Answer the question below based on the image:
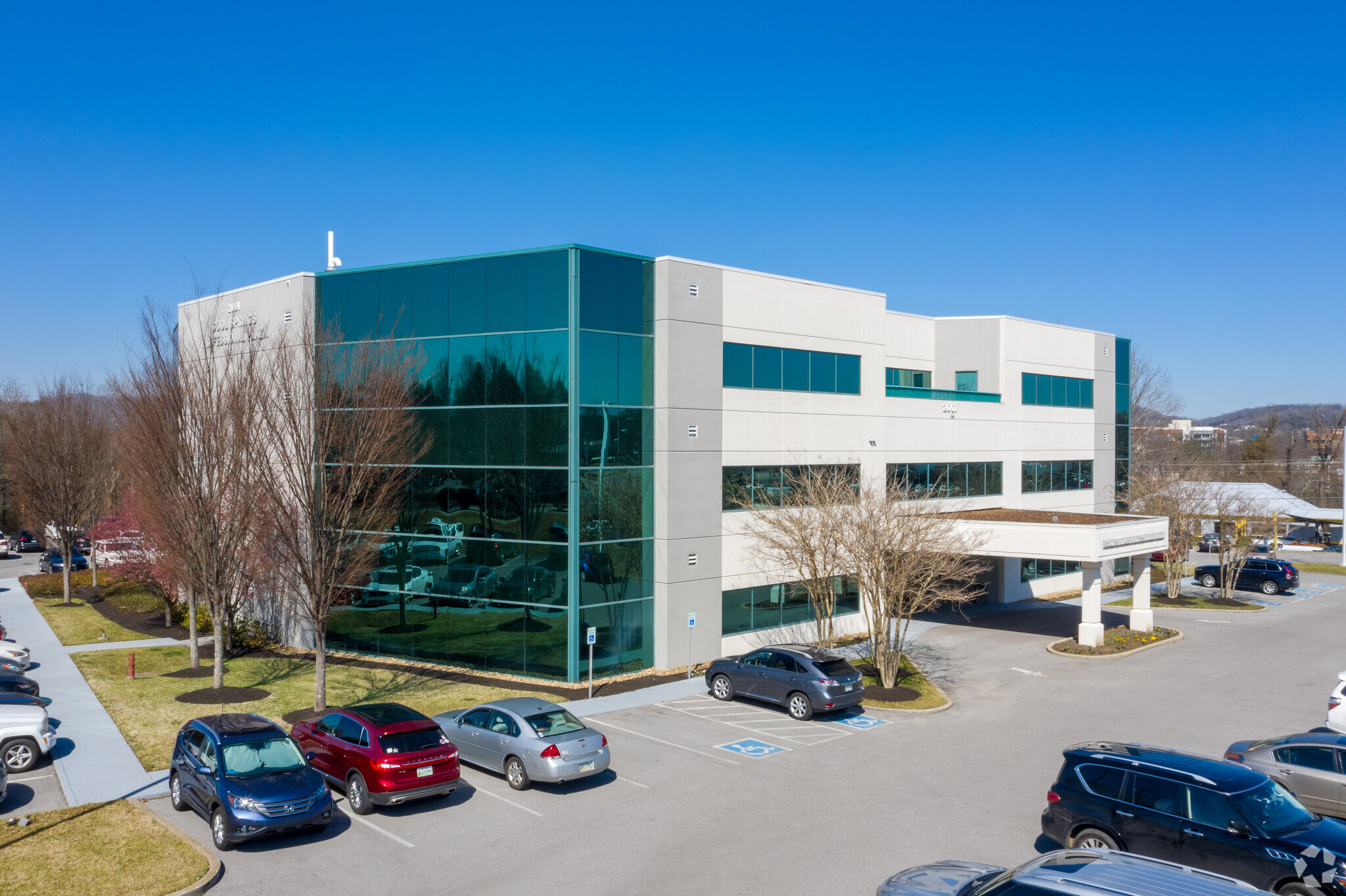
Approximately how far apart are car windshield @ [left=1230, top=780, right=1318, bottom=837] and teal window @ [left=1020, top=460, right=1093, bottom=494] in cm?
2969

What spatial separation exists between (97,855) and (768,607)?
65.0ft

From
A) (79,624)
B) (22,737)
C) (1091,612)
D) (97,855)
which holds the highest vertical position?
(1091,612)

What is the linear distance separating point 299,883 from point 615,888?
4.33 meters

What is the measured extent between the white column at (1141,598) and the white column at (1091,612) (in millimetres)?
3361

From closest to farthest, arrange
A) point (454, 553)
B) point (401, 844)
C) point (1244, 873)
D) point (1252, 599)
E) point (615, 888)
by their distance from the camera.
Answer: point (1244, 873) < point (615, 888) < point (401, 844) < point (454, 553) < point (1252, 599)

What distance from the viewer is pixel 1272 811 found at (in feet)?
38.0

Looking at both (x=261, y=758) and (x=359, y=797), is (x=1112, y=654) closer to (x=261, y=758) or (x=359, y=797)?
(x=359, y=797)

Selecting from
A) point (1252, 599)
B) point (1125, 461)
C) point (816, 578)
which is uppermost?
point (1125, 461)

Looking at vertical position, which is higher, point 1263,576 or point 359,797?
point 1263,576

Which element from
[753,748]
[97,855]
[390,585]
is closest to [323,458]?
[390,585]

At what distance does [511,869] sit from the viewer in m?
12.8

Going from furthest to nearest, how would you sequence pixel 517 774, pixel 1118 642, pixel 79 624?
1. pixel 79 624
2. pixel 1118 642
3. pixel 517 774

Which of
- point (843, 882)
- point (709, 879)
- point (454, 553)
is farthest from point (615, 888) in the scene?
point (454, 553)

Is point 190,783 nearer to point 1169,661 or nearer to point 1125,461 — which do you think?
point 1169,661
